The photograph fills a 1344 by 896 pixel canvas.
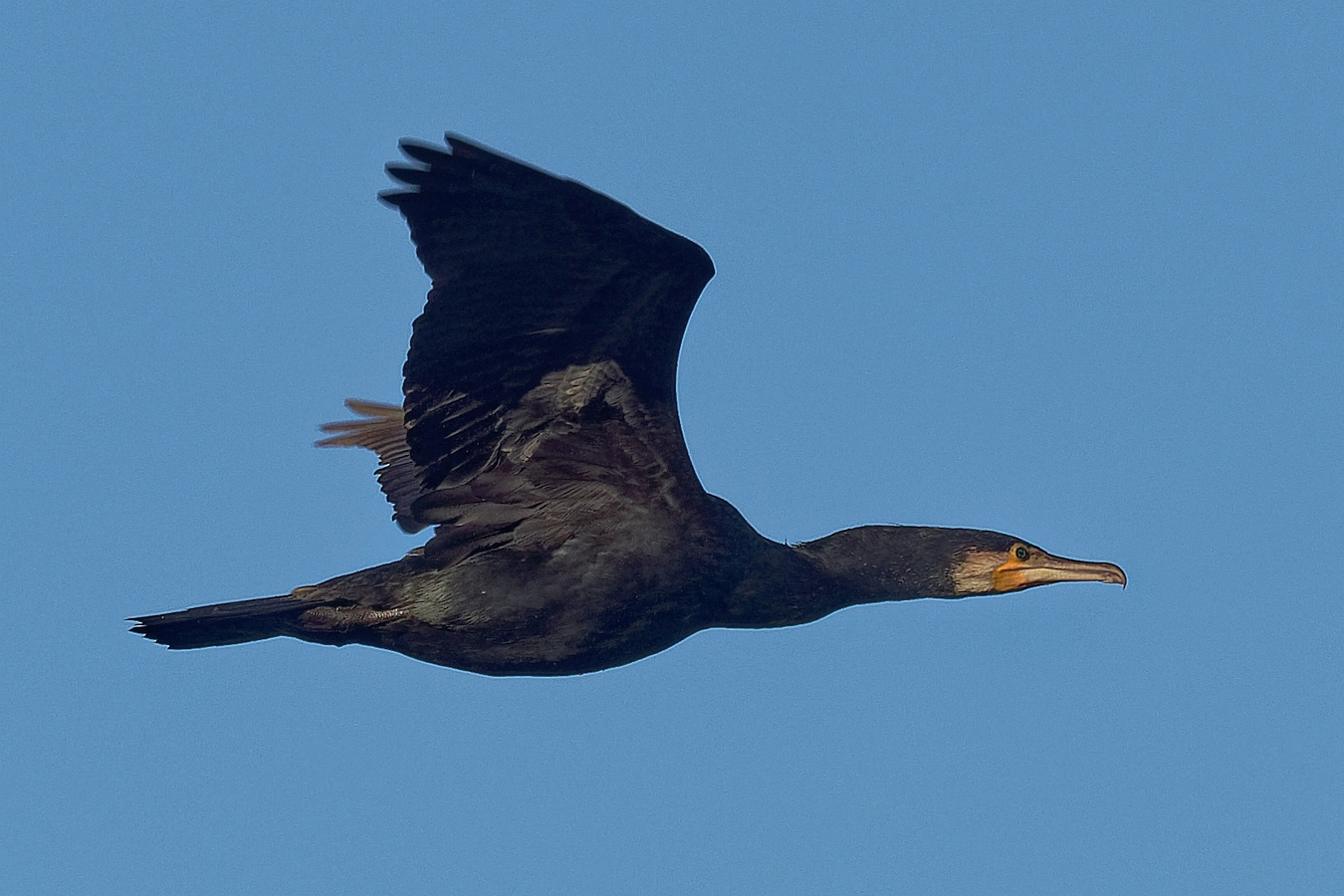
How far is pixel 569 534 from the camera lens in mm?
8547

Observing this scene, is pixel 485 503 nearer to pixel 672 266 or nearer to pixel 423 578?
pixel 423 578

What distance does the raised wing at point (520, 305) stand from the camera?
25.0ft

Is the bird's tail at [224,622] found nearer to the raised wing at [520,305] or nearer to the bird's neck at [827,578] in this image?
the raised wing at [520,305]

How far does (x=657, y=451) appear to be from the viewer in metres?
8.45

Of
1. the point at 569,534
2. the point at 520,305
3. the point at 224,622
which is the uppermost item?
the point at 520,305

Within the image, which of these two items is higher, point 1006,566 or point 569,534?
point 569,534

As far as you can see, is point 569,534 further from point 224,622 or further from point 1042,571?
point 1042,571

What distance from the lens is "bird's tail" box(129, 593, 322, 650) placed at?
8.46 m

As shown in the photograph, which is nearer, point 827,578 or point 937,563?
point 827,578

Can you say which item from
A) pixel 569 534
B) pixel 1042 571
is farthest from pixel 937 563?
pixel 569 534

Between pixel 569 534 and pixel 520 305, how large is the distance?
1117mm

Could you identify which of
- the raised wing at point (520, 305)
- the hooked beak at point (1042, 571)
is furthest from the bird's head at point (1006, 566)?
the raised wing at point (520, 305)

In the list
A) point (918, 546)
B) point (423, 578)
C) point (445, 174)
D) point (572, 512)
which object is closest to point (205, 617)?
point (423, 578)

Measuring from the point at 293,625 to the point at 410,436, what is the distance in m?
0.99
